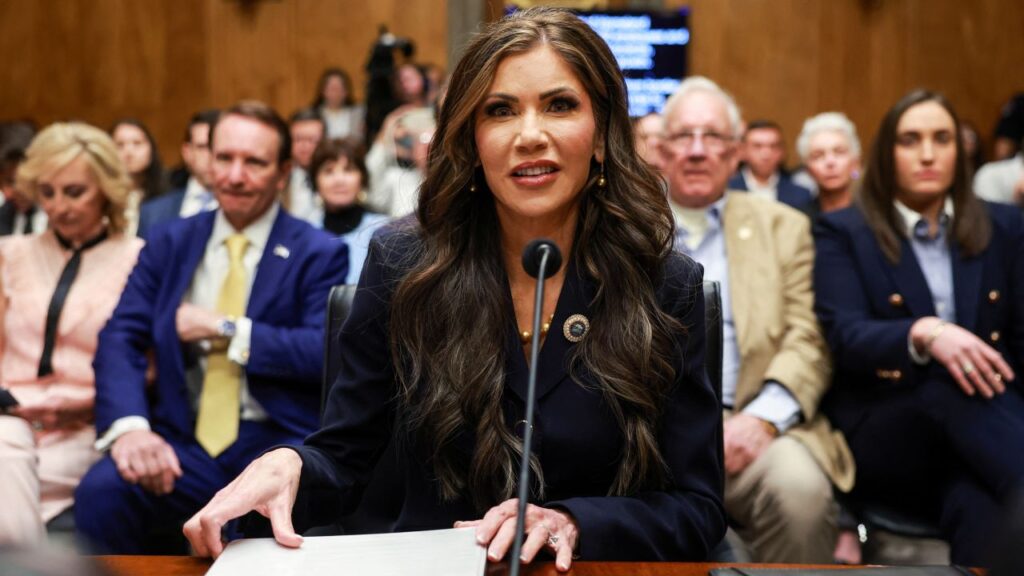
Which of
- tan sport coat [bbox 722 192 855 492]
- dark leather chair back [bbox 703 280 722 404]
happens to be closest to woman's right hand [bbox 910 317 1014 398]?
tan sport coat [bbox 722 192 855 492]

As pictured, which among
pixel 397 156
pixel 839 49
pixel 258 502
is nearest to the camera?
pixel 258 502

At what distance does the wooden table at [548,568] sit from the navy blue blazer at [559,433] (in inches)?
5.6

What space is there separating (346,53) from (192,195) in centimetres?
529

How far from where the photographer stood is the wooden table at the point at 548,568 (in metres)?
1.39

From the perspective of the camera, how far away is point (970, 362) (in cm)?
263

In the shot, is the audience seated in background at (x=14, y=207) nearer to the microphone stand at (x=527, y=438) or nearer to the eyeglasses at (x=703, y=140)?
the eyeglasses at (x=703, y=140)

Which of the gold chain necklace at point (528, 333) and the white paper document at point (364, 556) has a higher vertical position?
the gold chain necklace at point (528, 333)

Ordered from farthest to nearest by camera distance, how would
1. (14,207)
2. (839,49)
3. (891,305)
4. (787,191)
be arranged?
(839,49) < (787,191) < (14,207) < (891,305)

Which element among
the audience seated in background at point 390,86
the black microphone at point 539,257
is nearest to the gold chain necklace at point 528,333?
the black microphone at point 539,257

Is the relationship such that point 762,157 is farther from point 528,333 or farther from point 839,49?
point 528,333

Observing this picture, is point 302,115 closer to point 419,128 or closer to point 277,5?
point 419,128

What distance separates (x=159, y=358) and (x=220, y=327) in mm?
194

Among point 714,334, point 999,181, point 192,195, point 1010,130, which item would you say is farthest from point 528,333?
point 1010,130

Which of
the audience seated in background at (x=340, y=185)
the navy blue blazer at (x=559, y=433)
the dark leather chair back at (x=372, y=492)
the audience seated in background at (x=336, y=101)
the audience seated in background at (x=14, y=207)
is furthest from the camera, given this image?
the audience seated in background at (x=336, y=101)
